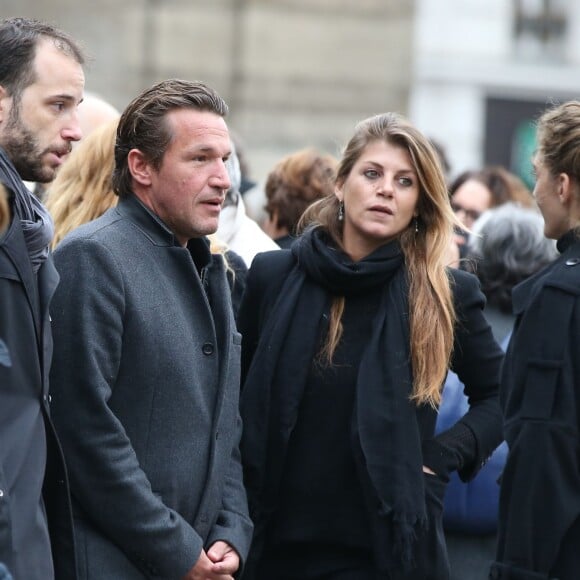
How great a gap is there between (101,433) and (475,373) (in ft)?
4.85

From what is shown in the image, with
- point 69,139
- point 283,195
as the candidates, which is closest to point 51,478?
point 69,139

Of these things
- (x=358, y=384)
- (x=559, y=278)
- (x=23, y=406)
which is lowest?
(x=358, y=384)

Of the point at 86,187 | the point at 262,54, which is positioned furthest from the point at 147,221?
the point at 262,54

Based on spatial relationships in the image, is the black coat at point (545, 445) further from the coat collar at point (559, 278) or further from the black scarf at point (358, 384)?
the black scarf at point (358, 384)

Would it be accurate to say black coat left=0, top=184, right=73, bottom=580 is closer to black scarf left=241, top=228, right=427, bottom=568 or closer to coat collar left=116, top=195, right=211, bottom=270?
coat collar left=116, top=195, right=211, bottom=270

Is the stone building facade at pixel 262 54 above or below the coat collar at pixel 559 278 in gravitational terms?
below

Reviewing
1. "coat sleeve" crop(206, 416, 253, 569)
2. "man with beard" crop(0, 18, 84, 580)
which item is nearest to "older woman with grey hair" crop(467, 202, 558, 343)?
"coat sleeve" crop(206, 416, 253, 569)

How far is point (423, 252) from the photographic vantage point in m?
4.62

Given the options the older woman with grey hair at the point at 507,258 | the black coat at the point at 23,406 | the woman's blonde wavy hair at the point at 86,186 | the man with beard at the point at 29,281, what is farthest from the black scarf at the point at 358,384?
the older woman with grey hair at the point at 507,258

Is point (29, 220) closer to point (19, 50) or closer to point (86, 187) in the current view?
point (19, 50)

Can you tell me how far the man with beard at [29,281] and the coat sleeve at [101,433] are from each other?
12 cm

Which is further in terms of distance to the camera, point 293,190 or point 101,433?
point 293,190

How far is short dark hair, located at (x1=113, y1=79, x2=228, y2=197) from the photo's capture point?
4066 millimetres

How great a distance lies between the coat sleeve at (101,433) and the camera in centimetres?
372
